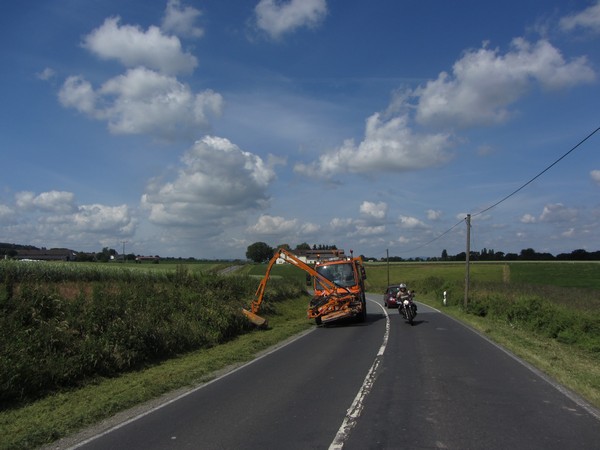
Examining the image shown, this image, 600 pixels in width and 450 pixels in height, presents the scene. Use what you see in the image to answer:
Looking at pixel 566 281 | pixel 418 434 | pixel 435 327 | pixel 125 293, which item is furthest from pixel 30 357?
pixel 566 281

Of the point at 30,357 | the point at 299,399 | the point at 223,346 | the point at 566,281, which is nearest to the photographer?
the point at 299,399

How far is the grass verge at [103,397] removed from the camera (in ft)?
22.5

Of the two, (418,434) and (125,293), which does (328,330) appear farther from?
(418,434)

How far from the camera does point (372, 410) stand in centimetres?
736

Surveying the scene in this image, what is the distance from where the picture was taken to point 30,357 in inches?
382

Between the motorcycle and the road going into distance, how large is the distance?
9.58 meters

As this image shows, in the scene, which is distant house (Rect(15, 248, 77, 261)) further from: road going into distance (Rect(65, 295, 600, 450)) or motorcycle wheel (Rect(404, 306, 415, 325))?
road going into distance (Rect(65, 295, 600, 450))

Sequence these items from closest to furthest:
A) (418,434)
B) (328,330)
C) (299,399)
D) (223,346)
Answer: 1. (418,434)
2. (299,399)
3. (223,346)
4. (328,330)

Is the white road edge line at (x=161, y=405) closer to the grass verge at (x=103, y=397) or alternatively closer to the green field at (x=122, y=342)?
the grass verge at (x=103, y=397)

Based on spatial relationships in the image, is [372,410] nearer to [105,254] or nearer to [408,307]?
[408,307]

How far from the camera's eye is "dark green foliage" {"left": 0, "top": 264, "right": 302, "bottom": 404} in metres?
9.58

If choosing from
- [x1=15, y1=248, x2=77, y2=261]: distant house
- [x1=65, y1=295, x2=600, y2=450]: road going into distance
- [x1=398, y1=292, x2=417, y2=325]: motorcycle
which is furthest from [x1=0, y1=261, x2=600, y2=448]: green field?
[x1=15, y1=248, x2=77, y2=261]: distant house

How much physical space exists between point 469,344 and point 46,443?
12.3m

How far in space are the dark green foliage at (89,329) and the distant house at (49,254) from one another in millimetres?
32915
